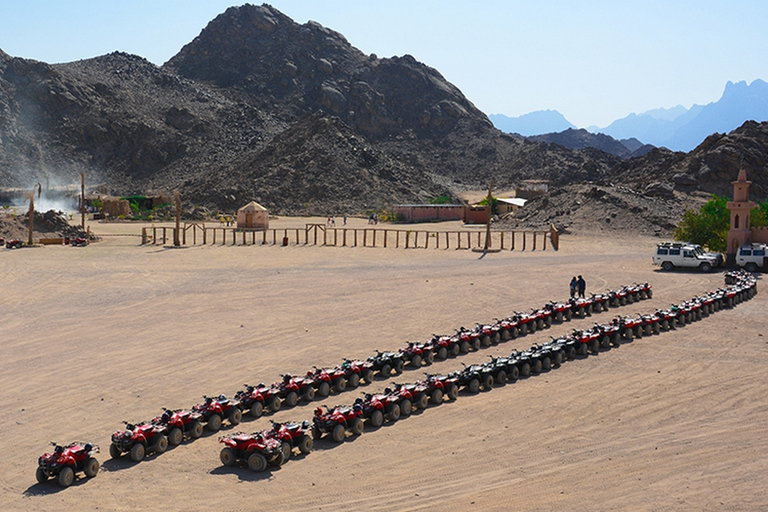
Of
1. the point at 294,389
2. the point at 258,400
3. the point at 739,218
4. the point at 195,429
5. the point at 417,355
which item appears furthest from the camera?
the point at 739,218

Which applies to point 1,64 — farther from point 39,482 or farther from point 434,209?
point 39,482

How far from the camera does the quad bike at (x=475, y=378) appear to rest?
16547 mm

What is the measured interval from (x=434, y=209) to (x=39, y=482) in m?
65.2

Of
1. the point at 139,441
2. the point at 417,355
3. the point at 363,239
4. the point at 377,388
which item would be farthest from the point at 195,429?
the point at 363,239

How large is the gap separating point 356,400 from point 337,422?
838mm

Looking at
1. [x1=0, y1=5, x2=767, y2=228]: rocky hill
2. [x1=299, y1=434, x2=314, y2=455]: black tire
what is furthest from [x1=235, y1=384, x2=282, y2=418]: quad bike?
[x1=0, y1=5, x2=767, y2=228]: rocky hill

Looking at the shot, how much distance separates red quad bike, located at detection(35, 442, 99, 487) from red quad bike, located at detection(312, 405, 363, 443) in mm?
3833

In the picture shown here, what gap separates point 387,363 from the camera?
59.3 feet

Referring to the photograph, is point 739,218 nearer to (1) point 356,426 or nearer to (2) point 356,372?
(2) point 356,372

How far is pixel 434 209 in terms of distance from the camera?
75.5 m

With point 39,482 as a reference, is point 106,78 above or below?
above

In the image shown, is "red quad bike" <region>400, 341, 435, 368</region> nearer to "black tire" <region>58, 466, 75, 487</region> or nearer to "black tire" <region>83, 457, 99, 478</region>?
"black tire" <region>83, 457, 99, 478</region>

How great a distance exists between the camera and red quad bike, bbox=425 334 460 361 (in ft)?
64.2

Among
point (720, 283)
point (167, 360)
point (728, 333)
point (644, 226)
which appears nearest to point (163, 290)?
point (167, 360)
